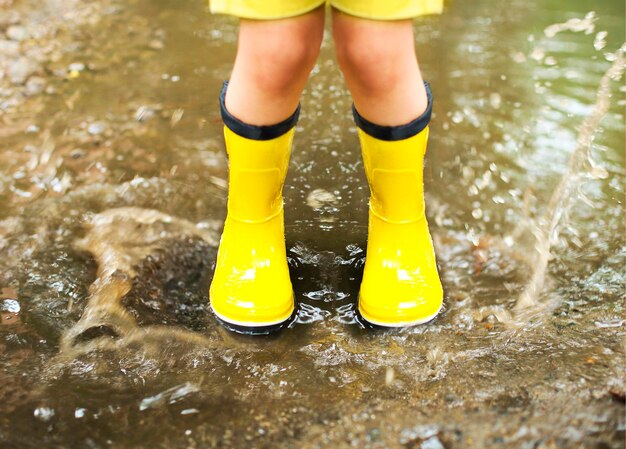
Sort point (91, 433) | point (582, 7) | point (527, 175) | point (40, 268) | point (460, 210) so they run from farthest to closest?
point (582, 7) → point (527, 175) → point (460, 210) → point (40, 268) → point (91, 433)

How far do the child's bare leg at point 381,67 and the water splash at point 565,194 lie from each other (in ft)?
1.45

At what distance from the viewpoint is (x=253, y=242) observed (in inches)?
Result: 49.0

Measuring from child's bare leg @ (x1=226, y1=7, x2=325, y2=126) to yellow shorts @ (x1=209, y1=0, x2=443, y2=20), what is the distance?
15mm

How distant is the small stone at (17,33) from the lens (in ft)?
7.93

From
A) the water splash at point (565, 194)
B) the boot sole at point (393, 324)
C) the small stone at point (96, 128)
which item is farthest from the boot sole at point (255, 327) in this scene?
the small stone at point (96, 128)

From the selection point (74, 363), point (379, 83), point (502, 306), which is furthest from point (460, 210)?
point (74, 363)

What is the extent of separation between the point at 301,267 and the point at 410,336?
0.99ft

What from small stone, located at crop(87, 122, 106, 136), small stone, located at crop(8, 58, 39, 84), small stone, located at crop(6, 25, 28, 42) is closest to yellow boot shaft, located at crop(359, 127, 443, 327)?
small stone, located at crop(87, 122, 106, 136)

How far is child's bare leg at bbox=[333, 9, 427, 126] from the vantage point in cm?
100

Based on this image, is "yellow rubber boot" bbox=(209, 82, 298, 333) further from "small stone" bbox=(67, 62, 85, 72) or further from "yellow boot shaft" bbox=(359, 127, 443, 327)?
"small stone" bbox=(67, 62, 85, 72)

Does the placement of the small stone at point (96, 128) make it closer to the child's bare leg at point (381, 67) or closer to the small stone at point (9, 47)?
the small stone at point (9, 47)

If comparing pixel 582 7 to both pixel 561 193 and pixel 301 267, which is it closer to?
pixel 561 193

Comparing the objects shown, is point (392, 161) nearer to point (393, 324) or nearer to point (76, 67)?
point (393, 324)

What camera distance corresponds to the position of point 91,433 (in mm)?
939
